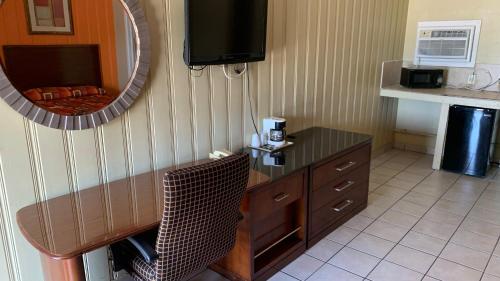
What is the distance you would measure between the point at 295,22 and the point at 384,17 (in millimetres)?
1693

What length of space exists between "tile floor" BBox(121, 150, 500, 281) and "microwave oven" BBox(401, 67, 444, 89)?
109cm

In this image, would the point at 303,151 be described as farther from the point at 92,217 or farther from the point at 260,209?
the point at 92,217

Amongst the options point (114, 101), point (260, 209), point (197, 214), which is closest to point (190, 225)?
point (197, 214)

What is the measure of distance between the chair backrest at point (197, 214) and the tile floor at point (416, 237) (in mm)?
743

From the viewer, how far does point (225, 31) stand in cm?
233

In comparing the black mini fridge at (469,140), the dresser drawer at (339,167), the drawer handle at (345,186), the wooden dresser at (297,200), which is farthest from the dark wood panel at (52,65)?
the black mini fridge at (469,140)

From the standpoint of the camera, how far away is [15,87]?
5.42 feet

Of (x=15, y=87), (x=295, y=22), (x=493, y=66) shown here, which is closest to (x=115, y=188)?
(x=15, y=87)

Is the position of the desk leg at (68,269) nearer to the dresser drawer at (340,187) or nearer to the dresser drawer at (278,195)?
the dresser drawer at (278,195)

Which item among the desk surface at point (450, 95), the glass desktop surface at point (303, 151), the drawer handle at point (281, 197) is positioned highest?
the desk surface at point (450, 95)

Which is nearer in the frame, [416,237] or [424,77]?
[416,237]

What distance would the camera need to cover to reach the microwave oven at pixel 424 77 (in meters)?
4.31

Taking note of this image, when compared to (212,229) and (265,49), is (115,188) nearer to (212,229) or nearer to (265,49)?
(212,229)

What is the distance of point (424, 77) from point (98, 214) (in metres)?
3.90
